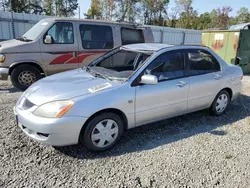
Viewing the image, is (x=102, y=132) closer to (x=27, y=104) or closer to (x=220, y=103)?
(x=27, y=104)

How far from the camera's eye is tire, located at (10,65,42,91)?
546cm

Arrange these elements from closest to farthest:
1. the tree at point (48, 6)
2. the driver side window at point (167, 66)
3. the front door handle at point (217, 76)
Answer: the driver side window at point (167, 66), the front door handle at point (217, 76), the tree at point (48, 6)

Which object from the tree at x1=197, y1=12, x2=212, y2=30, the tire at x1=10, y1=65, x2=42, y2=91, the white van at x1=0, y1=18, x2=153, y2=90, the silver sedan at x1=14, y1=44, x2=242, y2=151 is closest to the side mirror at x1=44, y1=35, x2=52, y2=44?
the white van at x1=0, y1=18, x2=153, y2=90

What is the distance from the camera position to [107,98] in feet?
9.65

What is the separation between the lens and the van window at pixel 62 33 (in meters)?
5.68

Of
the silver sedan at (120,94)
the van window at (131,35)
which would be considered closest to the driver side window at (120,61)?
the silver sedan at (120,94)

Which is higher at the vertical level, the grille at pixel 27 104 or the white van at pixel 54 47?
the white van at pixel 54 47

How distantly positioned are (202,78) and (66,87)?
250 cm

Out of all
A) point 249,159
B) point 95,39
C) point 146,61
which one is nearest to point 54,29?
point 95,39

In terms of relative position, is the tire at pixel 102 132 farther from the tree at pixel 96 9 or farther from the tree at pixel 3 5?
the tree at pixel 96 9

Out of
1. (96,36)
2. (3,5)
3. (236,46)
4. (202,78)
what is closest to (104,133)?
(202,78)

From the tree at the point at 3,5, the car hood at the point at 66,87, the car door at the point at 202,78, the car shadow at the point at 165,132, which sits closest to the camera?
the car hood at the point at 66,87

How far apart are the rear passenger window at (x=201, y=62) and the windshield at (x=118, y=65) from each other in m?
0.93

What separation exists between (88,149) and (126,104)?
838 mm
